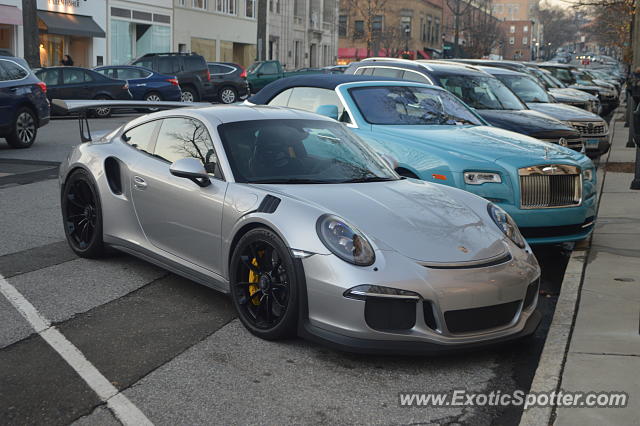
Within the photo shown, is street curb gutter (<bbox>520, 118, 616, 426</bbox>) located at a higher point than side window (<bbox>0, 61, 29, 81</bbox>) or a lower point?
lower

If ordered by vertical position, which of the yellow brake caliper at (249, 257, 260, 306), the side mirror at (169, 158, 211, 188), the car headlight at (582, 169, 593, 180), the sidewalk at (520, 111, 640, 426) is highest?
the side mirror at (169, 158, 211, 188)

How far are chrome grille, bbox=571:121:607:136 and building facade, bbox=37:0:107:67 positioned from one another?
28427 millimetres

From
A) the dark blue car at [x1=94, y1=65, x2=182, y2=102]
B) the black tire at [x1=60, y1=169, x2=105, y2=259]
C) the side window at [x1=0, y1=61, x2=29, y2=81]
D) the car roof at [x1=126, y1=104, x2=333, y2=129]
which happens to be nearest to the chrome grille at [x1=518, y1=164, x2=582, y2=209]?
the car roof at [x1=126, y1=104, x2=333, y2=129]

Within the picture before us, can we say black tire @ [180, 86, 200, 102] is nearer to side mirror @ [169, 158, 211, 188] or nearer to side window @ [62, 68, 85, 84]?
side window @ [62, 68, 85, 84]

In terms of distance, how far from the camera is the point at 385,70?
13211 millimetres

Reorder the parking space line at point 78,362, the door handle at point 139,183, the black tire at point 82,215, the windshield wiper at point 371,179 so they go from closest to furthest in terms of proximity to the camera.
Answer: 1. the parking space line at point 78,362
2. the windshield wiper at point 371,179
3. the door handle at point 139,183
4. the black tire at point 82,215

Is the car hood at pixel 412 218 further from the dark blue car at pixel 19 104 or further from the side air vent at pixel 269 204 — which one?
the dark blue car at pixel 19 104

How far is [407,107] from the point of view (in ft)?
30.5

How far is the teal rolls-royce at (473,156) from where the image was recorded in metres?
7.70

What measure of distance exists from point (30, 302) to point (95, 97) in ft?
63.4

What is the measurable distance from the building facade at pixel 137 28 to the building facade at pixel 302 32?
1175 cm

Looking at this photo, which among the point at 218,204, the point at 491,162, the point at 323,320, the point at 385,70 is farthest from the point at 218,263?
the point at 385,70

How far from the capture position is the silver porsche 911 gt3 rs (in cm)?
484

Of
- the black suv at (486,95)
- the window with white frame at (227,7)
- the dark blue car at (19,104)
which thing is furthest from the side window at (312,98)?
the window with white frame at (227,7)
